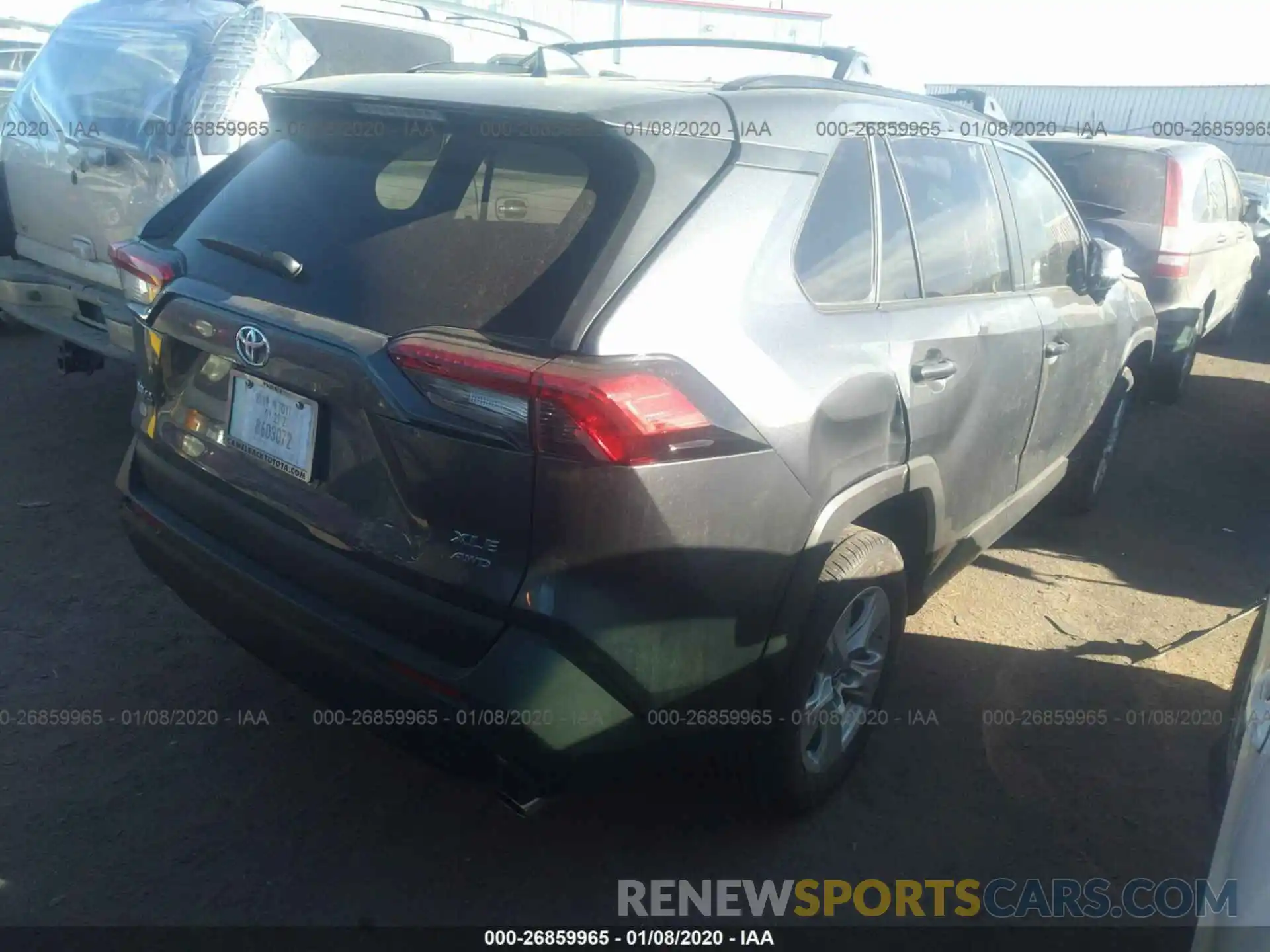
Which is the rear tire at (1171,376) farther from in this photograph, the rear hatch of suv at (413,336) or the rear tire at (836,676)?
the rear hatch of suv at (413,336)

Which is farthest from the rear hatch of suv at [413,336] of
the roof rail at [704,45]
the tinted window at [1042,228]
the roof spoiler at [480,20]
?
the roof spoiler at [480,20]

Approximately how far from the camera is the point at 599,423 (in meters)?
1.87

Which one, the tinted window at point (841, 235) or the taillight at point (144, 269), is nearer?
the tinted window at point (841, 235)

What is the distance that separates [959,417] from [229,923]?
2.39m

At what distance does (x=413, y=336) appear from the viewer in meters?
2.01

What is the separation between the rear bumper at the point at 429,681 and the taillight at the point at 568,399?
409mm

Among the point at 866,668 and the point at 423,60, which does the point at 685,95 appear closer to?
the point at 866,668

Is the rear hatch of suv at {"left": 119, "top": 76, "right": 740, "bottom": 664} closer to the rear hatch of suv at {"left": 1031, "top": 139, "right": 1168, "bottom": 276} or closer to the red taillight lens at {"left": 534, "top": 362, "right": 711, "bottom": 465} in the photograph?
the red taillight lens at {"left": 534, "top": 362, "right": 711, "bottom": 465}

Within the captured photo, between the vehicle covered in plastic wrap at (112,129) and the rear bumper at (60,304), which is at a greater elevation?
the vehicle covered in plastic wrap at (112,129)

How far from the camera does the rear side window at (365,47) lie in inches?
217

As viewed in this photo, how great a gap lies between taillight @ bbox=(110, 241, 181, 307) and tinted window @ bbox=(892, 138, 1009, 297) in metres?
2.03

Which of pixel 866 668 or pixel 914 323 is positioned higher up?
pixel 914 323

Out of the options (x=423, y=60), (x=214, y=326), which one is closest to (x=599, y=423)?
(x=214, y=326)

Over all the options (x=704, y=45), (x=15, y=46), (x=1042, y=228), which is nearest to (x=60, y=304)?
(x=704, y=45)
